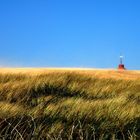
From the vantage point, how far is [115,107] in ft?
13.3

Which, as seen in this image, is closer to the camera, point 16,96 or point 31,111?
point 31,111

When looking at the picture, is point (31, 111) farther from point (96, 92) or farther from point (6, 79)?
point (6, 79)

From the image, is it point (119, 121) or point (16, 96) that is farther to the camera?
point (16, 96)

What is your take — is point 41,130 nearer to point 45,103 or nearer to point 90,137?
point 90,137

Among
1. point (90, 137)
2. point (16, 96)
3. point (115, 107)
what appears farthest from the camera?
point (16, 96)

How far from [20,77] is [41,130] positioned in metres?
3.86

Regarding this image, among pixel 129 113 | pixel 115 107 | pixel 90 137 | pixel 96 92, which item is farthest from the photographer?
pixel 96 92

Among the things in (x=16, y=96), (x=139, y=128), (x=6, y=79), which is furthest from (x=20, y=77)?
(x=139, y=128)

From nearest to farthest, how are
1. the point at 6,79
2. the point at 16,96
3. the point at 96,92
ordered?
the point at 16,96, the point at 96,92, the point at 6,79

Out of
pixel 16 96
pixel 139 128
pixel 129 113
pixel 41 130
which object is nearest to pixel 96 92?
pixel 16 96

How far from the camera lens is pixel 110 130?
325 cm

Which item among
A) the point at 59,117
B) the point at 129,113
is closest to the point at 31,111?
the point at 59,117

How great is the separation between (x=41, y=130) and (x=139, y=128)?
0.82 metres

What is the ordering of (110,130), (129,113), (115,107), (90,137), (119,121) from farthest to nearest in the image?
1. (115,107)
2. (129,113)
3. (119,121)
4. (110,130)
5. (90,137)
